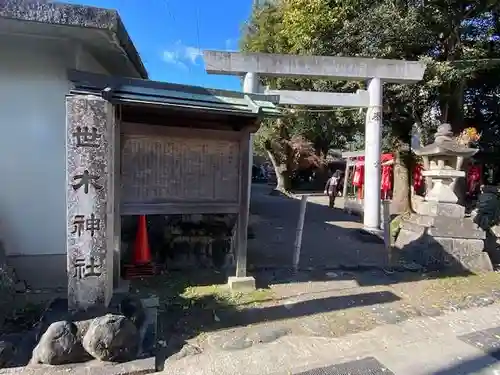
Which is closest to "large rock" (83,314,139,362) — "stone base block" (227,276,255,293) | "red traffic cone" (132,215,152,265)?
"stone base block" (227,276,255,293)

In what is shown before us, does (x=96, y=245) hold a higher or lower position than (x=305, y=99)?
lower

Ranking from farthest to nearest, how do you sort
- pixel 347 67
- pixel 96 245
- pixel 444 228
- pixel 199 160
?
pixel 347 67 → pixel 444 228 → pixel 199 160 → pixel 96 245

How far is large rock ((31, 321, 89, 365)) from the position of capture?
332 cm

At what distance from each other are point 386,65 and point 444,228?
16.0 feet

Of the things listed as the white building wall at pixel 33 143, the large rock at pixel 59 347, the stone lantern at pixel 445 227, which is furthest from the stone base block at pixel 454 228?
the white building wall at pixel 33 143

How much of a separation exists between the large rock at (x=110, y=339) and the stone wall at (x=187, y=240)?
304cm

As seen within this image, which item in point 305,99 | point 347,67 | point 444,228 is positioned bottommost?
point 444,228

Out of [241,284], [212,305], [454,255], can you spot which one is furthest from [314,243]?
[212,305]

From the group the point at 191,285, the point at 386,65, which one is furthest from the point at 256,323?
the point at 386,65

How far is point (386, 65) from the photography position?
32.3 ft

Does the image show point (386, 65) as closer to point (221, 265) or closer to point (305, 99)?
point (305, 99)

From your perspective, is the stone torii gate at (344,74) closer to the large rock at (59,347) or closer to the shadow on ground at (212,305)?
the shadow on ground at (212,305)

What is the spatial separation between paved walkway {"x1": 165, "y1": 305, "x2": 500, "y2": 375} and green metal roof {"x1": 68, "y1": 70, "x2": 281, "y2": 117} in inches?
120

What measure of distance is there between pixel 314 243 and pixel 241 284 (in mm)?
4541
